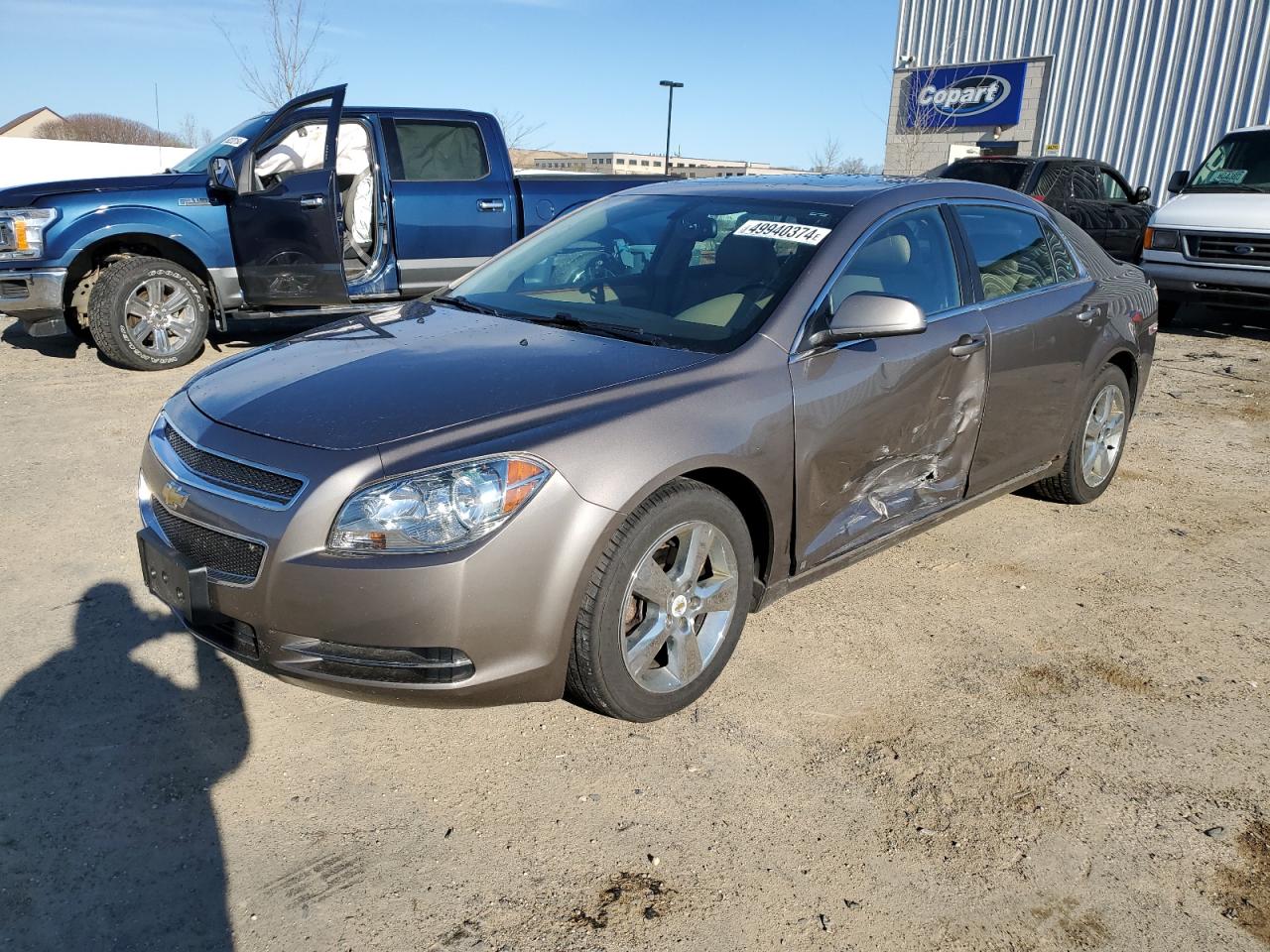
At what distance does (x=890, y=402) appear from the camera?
3.49 metres

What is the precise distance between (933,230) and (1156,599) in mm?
1765

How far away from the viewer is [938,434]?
3.78 metres

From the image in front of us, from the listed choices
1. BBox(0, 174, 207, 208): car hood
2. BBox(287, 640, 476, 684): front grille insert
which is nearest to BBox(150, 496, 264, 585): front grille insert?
BBox(287, 640, 476, 684): front grille insert

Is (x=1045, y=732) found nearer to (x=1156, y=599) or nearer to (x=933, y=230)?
(x=1156, y=599)

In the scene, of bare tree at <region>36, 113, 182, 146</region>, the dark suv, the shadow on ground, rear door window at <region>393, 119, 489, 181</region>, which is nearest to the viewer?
the shadow on ground

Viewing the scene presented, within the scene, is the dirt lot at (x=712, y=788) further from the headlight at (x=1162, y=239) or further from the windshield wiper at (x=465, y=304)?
the headlight at (x=1162, y=239)

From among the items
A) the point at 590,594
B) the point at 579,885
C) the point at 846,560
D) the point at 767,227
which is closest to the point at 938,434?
the point at 846,560

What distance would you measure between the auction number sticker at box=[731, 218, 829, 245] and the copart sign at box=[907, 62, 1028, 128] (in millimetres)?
23276

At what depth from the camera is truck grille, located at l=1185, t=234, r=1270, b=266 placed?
9.40 metres

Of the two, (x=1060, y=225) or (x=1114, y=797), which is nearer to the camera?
(x=1114, y=797)

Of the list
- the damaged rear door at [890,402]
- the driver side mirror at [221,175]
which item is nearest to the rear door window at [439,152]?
the driver side mirror at [221,175]

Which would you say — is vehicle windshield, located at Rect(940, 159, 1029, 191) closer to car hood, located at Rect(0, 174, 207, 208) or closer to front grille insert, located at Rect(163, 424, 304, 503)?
car hood, located at Rect(0, 174, 207, 208)

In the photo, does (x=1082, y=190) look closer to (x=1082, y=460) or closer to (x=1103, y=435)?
(x=1103, y=435)

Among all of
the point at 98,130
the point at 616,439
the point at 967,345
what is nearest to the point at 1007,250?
the point at 967,345
